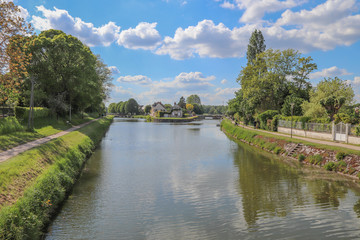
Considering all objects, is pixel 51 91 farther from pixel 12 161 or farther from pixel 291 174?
pixel 291 174

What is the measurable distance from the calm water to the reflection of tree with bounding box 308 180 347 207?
2.1 inches

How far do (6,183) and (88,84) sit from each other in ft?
117

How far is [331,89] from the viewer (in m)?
41.7

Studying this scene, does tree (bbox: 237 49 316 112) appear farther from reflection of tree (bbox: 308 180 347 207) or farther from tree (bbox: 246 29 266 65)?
reflection of tree (bbox: 308 180 347 207)

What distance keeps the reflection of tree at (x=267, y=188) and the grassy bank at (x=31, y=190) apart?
28.2ft

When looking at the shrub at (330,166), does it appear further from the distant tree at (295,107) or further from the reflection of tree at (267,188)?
the distant tree at (295,107)

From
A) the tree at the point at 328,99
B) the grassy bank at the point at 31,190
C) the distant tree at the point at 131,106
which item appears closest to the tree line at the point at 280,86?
the tree at the point at 328,99

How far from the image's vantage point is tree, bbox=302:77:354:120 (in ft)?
112

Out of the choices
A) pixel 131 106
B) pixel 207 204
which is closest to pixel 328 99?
pixel 207 204

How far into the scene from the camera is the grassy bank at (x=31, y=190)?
8.49 m

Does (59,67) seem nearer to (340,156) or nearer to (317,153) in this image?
(317,153)

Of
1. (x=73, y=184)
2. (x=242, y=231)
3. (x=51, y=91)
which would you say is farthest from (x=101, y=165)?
(x=51, y=91)

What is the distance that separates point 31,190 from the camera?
10.6m

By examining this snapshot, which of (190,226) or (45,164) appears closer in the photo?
(190,226)
